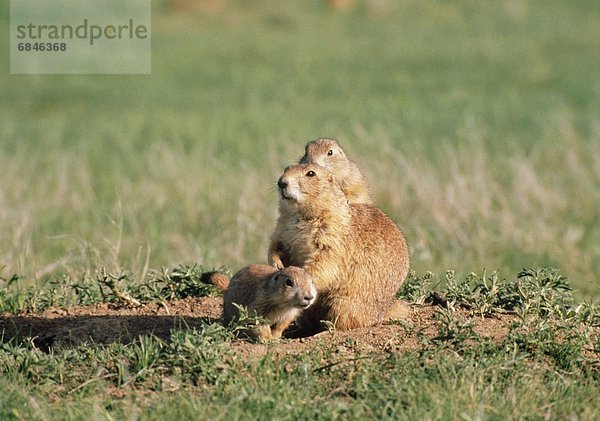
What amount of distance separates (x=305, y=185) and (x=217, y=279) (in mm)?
919

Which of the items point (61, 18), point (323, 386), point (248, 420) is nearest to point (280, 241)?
point (323, 386)

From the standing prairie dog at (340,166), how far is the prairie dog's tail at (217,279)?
136 centimetres

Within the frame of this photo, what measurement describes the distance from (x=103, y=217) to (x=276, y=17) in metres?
20.2

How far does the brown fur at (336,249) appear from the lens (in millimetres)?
6121

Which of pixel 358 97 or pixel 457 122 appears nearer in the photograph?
pixel 457 122

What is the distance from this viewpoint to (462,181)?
11.8 meters

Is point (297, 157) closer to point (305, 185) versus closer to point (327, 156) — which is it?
point (327, 156)

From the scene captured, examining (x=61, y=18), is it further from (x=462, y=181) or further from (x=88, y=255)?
(x=88, y=255)

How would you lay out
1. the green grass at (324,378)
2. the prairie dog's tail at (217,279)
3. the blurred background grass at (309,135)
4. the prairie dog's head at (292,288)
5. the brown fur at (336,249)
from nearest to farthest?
the green grass at (324,378), the prairie dog's head at (292,288), the brown fur at (336,249), the prairie dog's tail at (217,279), the blurred background grass at (309,135)

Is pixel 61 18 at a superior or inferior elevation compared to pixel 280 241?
superior

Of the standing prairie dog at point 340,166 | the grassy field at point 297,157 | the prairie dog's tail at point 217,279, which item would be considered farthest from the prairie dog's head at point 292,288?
the standing prairie dog at point 340,166

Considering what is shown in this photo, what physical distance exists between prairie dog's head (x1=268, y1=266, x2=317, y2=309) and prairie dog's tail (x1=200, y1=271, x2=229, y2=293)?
900 millimetres

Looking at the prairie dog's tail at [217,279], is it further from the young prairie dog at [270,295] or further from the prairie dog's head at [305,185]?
the prairie dog's head at [305,185]

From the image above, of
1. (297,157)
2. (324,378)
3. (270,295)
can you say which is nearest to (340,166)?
(270,295)
